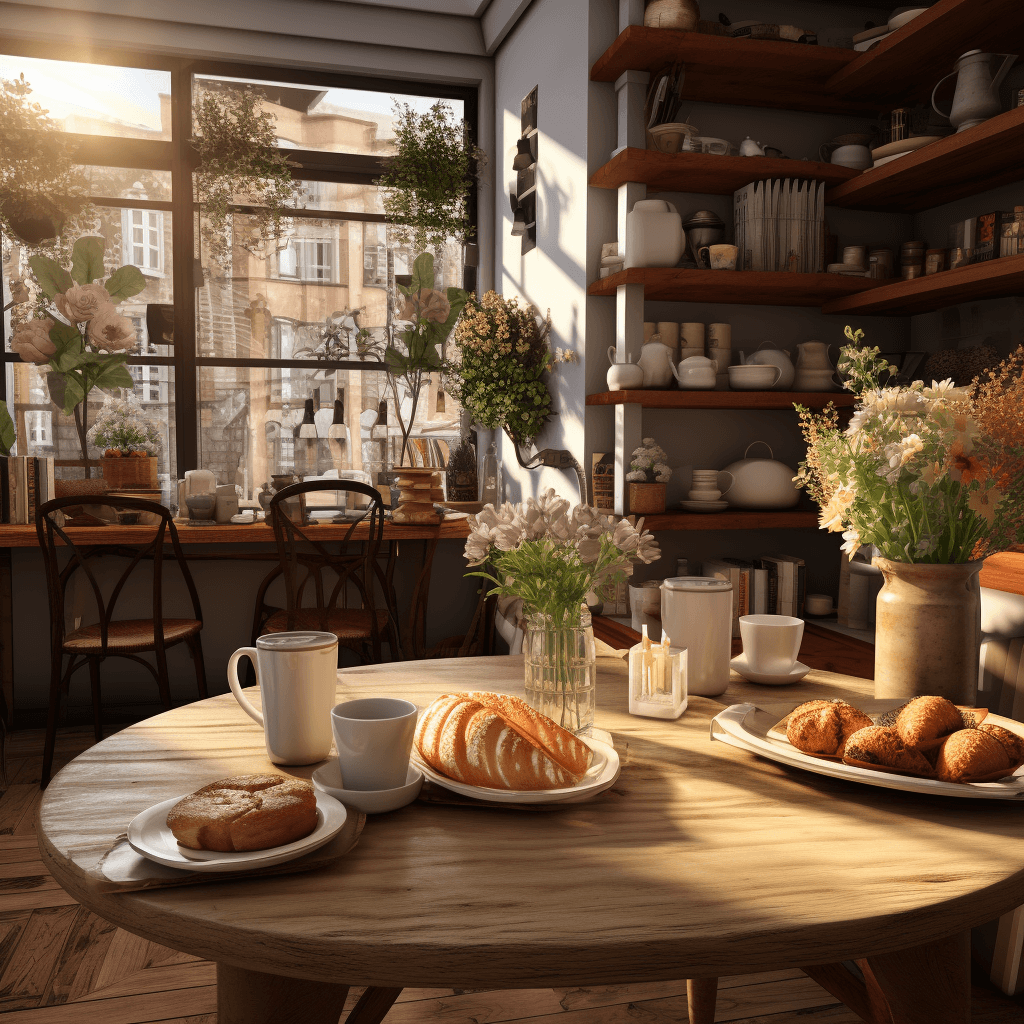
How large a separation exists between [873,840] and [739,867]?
14cm

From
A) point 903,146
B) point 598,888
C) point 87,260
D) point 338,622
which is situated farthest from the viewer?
point 87,260

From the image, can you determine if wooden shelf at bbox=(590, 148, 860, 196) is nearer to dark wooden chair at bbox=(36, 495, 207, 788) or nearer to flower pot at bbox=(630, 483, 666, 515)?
flower pot at bbox=(630, 483, 666, 515)

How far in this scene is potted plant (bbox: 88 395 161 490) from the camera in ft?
12.0

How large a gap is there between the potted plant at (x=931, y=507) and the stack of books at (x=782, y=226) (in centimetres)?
199

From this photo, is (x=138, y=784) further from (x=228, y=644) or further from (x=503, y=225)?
(x=503, y=225)

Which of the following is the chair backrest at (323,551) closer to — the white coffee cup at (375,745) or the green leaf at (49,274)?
the green leaf at (49,274)

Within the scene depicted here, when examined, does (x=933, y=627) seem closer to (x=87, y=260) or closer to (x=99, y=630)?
(x=99, y=630)

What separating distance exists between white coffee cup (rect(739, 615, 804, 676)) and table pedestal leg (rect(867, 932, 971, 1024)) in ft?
1.46

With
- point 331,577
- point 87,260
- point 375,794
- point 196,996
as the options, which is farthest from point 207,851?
point 87,260

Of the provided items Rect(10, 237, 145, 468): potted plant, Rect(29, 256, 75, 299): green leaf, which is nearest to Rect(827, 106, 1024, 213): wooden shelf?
Rect(10, 237, 145, 468): potted plant

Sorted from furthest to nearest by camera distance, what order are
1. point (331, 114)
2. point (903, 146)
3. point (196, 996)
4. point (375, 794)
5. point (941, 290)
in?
point (331, 114), point (903, 146), point (941, 290), point (196, 996), point (375, 794)

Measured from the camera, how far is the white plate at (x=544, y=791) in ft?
2.65

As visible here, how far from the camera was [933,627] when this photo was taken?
1.06 metres

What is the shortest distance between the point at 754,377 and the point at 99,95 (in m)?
3.50
